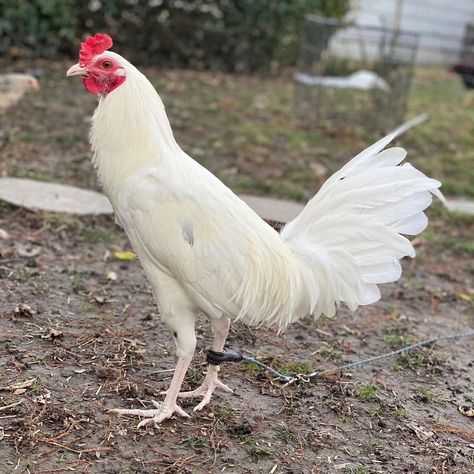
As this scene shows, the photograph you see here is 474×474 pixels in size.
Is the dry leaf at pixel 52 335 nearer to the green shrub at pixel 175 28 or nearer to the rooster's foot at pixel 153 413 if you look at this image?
the rooster's foot at pixel 153 413

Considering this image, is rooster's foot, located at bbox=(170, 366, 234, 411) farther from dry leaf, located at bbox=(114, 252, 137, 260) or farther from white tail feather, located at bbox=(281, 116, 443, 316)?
dry leaf, located at bbox=(114, 252, 137, 260)

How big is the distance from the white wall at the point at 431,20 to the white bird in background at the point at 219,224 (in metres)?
15.2

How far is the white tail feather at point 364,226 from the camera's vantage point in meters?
3.18

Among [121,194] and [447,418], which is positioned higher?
[121,194]

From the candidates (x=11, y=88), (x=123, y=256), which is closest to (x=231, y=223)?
(x=123, y=256)

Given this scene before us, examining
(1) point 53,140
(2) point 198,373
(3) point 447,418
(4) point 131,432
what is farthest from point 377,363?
(1) point 53,140

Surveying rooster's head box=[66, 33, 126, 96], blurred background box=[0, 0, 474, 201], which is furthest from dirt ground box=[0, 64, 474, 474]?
blurred background box=[0, 0, 474, 201]

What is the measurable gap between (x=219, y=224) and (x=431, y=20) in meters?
19.5

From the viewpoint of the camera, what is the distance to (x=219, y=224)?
10.5ft

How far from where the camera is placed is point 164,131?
330cm

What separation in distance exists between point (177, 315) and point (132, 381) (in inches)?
25.1

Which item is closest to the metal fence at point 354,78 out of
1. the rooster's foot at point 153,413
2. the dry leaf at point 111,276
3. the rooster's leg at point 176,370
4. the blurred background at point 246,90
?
the blurred background at point 246,90

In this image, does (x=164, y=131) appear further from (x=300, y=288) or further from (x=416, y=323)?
(x=416, y=323)

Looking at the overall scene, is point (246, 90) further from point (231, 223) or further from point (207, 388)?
point (231, 223)
